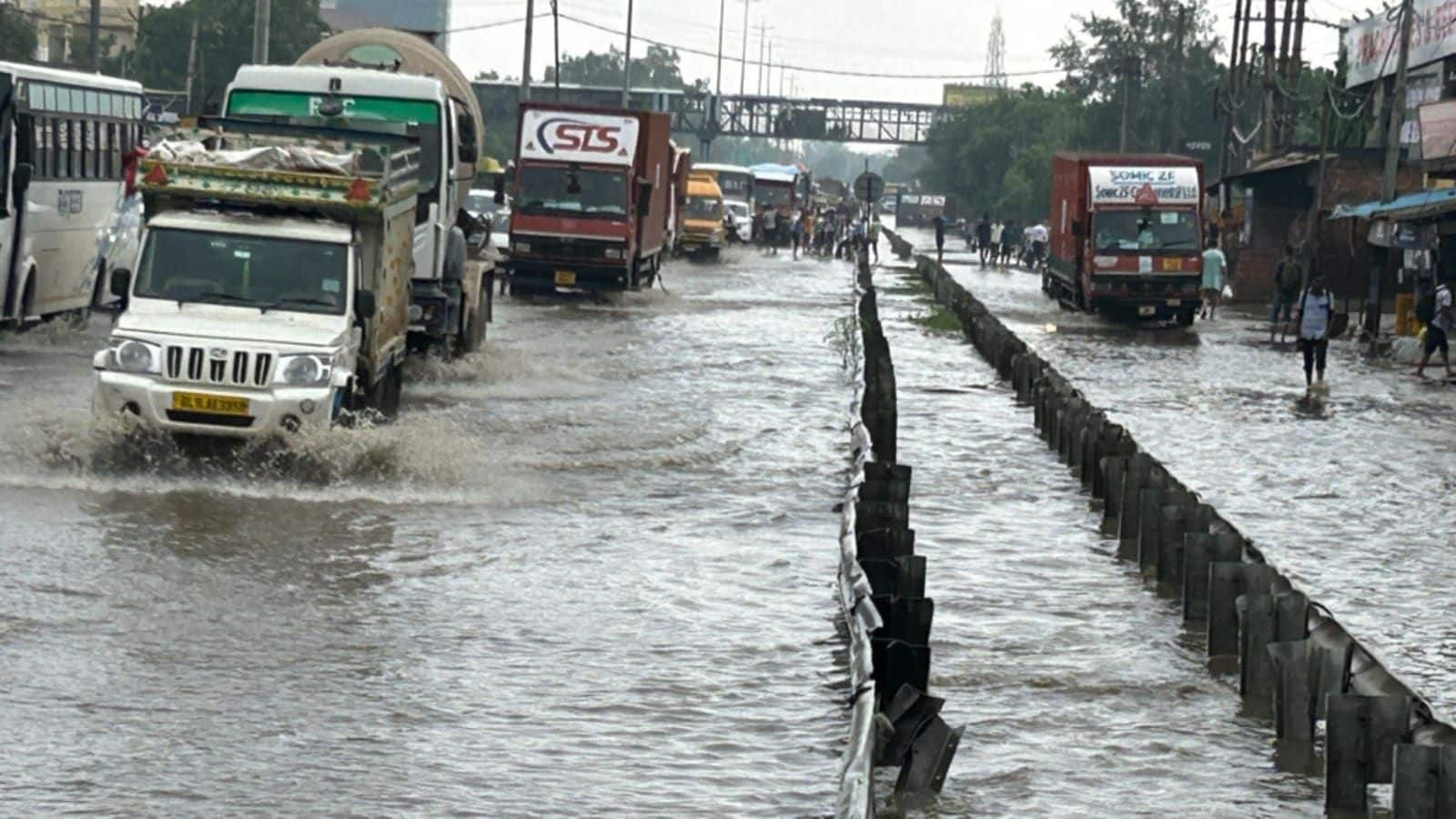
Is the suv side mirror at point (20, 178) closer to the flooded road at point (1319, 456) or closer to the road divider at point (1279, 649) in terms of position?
the road divider at point (1279, 649)

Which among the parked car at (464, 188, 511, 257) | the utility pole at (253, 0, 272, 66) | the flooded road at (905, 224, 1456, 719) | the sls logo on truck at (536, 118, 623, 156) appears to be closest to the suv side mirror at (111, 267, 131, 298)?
the flooded road at (905, 224, 1456, 719)

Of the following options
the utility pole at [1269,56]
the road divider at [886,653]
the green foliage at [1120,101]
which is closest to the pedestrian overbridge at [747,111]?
the green foliage at [1120,101]

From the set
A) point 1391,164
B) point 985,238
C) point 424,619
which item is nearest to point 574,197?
point 1391,164

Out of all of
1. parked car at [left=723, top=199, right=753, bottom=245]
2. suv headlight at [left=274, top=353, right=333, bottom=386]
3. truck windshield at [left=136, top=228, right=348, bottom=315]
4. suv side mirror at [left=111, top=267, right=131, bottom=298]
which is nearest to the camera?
suv headlight at [left=274, top=353, right=333, bottom=386]

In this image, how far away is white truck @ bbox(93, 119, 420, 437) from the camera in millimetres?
16094

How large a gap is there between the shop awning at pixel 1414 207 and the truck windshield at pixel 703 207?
1120 inches

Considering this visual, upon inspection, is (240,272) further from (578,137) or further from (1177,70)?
(1177,70)

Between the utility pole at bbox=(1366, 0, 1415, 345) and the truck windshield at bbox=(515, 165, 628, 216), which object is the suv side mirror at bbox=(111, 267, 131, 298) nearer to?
the truck windshield at bbox=(515, 165, 628, 216)

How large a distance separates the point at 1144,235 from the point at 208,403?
27.7m

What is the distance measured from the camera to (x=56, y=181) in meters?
26.7

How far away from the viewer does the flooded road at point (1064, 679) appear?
9.94m

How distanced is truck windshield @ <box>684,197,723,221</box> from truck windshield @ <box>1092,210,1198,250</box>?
2642 cm

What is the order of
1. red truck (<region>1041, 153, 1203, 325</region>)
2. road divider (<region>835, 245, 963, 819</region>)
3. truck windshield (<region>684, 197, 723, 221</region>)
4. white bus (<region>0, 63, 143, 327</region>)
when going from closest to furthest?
1. road divider (<region>835, 245, 963, 819</region>)
2. white bus (<region>0, 63, 143, 327</region>)
3. red truck (<region>1041, 153, 1203, 325</region>)
4. truck windshield (<region>684, 197, 723, 221</region>)

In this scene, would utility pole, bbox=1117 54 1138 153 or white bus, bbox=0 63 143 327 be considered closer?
white bus, bbox=0 63 143 327
